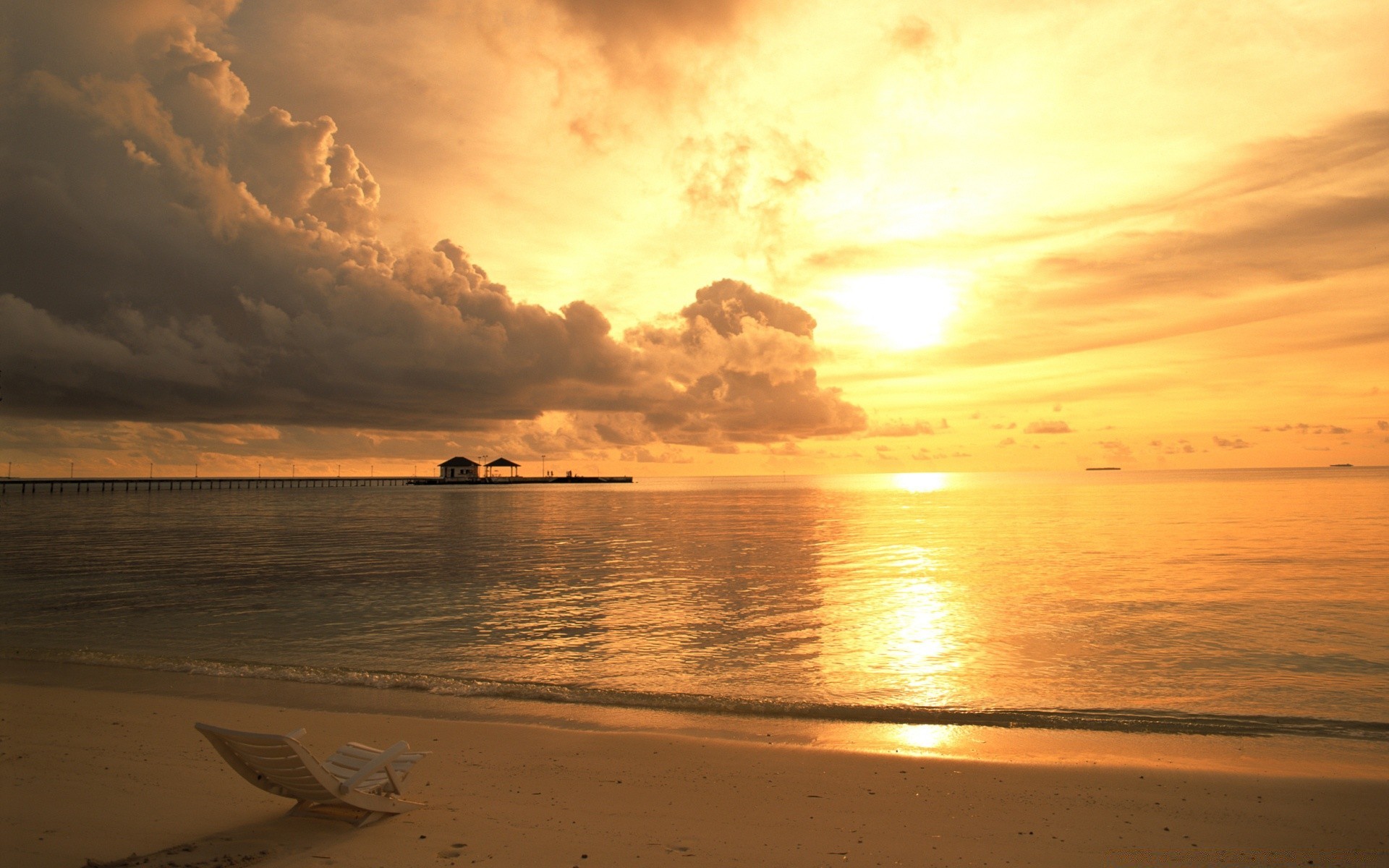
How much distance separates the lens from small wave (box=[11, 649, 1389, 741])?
11.0m

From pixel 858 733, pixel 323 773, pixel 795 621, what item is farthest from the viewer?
pixel 795 621

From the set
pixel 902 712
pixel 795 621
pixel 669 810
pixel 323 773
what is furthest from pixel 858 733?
pixel 795 621

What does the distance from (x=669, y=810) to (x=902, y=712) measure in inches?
213

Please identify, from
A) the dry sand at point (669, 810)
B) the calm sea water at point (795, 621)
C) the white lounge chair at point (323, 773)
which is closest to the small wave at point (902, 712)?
the calm sea water at point (795, 621)

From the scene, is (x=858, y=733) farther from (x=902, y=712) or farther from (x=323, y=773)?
(x=323, y=773)

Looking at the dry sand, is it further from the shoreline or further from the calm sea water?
the calm sea water

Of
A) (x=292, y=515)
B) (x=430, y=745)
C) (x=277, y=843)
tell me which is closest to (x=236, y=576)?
(x=430, y=745)

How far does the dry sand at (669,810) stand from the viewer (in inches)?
257

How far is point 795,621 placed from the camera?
20062 mm

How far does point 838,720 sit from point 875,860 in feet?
16.5

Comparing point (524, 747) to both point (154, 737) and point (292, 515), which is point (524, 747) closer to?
point (154, 737)

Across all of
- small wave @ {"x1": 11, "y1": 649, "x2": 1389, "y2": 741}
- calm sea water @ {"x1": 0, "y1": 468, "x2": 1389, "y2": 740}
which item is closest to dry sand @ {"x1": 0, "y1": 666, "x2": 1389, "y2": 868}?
small wave @ {"x1": 11, "y1": 649, "x2": 1389, "y2": 741}

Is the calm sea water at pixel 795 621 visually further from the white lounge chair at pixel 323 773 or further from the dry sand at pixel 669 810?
the white lounge chair at pixel 323 773

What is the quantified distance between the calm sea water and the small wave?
60mm
